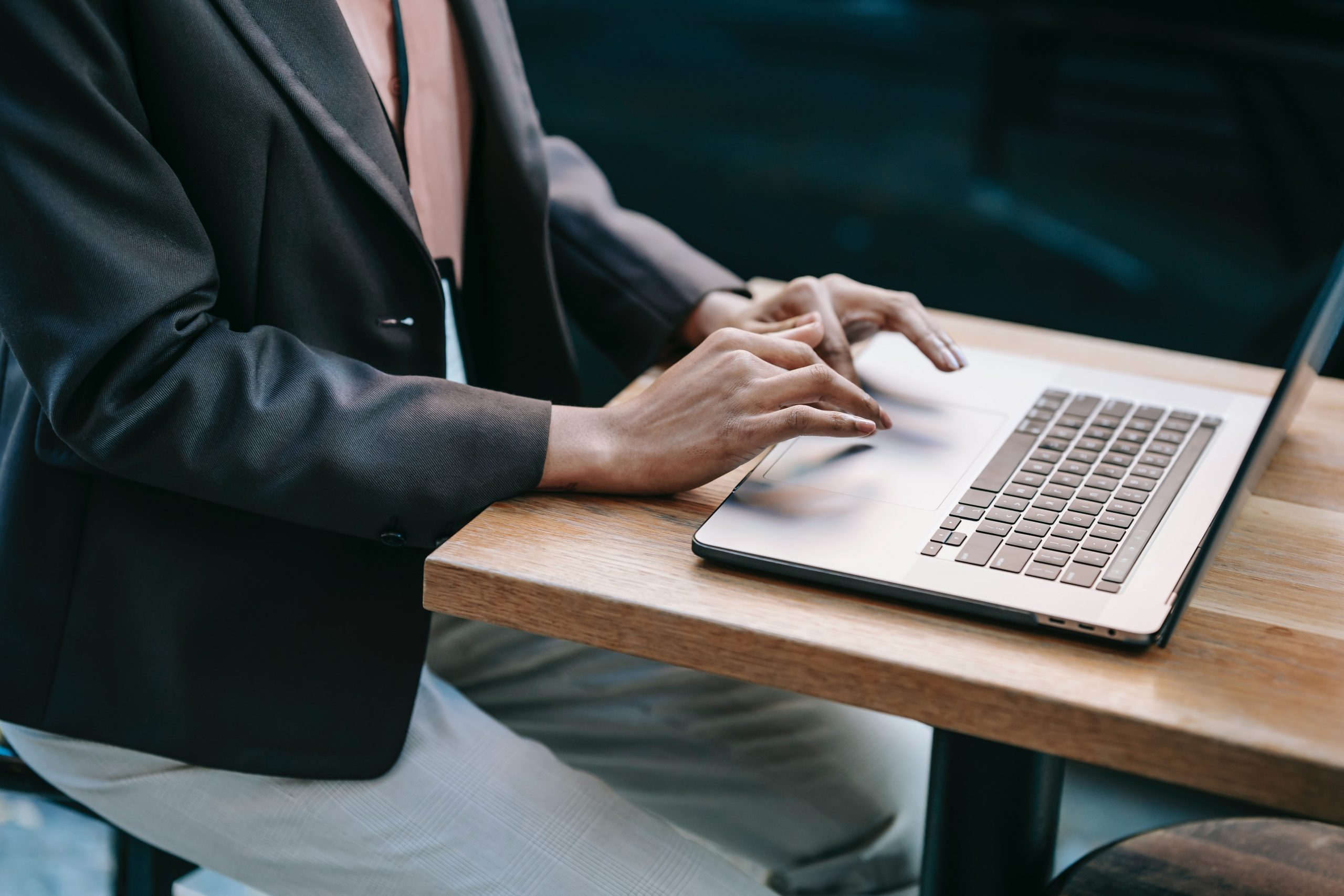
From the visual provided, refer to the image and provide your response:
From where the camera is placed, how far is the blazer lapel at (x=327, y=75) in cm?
78

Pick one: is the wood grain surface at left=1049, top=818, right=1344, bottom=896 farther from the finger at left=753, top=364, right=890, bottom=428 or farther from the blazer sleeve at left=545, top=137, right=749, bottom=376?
the blazer sleeve at left=545, top=137, right=749, bottom=376

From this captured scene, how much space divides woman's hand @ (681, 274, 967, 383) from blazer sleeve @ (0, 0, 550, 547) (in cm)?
26

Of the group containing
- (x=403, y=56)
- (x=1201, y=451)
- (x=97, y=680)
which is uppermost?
(x=403, y=56)

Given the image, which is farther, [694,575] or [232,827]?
[232,827]

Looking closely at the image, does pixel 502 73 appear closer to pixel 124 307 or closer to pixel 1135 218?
pixel 124 307

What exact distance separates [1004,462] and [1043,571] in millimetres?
146

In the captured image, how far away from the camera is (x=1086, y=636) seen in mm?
617

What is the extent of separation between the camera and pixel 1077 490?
0.74 metres

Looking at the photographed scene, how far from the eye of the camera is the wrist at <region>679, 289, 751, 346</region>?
1.07m

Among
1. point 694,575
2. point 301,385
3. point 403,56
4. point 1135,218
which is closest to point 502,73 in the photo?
point 403,56

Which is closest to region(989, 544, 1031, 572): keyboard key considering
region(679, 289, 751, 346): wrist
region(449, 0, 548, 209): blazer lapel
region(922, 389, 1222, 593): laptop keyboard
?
region(922, 389, 1222, 593): laptop keyboard

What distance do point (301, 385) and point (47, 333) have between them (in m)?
0.15

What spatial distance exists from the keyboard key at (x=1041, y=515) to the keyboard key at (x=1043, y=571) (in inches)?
2.1

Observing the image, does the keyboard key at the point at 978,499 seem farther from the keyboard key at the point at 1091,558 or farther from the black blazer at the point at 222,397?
the black blazer at the point at 222,397
